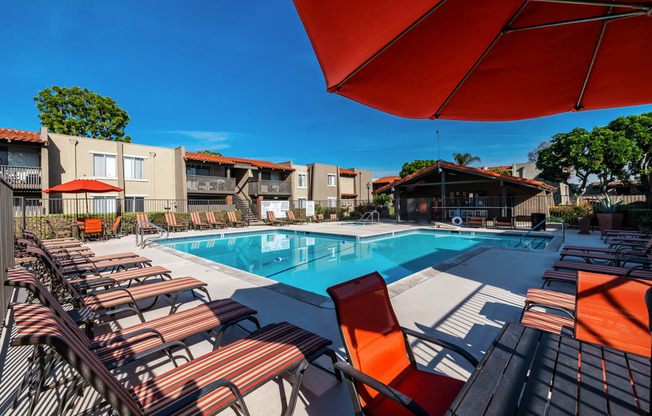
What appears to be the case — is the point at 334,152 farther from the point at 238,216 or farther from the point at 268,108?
the point at 238,216

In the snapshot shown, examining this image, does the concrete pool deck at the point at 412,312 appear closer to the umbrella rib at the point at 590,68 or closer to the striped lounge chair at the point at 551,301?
the striped lounge chair at the point at 551,301

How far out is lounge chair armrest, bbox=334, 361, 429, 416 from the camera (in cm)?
133

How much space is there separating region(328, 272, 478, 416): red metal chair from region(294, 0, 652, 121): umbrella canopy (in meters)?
1.60

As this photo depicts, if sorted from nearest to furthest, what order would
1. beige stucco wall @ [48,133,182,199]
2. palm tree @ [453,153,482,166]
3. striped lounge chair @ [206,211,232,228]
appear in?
1. beige stucco wall @ [48,133,182,199]
2. striped lounge chair @ [206,211,232,228]
3. palm tree @ [453,153,482,166]

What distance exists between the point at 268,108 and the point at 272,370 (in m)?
37.2

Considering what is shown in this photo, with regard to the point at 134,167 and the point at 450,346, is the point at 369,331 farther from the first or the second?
the point at 134,167

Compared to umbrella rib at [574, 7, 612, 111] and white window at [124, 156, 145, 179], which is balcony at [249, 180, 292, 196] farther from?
umbrella rib at [574, 7, 612, 111]

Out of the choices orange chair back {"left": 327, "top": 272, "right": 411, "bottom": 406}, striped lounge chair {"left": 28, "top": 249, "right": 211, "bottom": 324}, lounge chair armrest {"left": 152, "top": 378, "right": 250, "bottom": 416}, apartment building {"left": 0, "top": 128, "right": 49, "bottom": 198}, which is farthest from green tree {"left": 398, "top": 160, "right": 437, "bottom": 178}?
lounge chair armrest {"left": 152, "top": 378, "right": 250, "bottom": 416}

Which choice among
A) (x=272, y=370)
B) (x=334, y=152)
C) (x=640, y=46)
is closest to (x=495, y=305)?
(x=640, y=46)

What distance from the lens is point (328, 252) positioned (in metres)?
10.3

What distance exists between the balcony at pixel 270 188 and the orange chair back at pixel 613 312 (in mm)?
22734

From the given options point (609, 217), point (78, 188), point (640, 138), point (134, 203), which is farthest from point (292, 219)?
point (640, 138)

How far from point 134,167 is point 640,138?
3754 centimetres

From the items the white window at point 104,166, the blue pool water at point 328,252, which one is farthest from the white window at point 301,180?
the white window at point 104,166
